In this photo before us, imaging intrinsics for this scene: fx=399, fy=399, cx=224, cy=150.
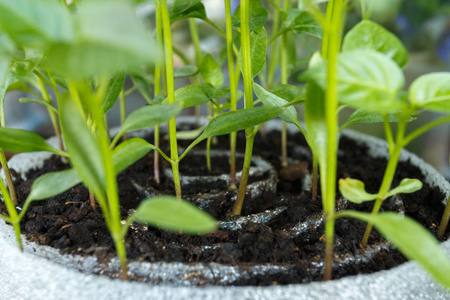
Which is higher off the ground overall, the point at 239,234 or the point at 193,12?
the point at 193,12

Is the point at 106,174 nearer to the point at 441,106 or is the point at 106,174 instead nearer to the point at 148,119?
the point at 148,119

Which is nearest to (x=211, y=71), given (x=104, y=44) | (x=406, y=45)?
(x=104, y=44)

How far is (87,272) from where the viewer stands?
0.99 feet

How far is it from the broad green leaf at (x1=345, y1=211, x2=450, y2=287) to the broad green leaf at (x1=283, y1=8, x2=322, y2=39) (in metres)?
0.26

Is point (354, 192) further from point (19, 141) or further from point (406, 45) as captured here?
point (406, 45)

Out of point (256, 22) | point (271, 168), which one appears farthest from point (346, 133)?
point (256, 22)

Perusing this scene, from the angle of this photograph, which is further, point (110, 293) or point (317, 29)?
point (317, 29)

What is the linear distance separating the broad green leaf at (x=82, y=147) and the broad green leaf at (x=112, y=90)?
101 mm

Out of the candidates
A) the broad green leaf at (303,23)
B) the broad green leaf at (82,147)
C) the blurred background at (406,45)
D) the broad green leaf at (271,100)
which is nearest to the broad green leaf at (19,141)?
the broad green leaf at (82,147)

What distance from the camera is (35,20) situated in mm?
206

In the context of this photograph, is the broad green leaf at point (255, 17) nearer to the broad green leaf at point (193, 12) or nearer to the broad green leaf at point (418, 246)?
the broad green leaf at point (193, 12)

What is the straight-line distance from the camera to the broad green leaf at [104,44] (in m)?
0.17

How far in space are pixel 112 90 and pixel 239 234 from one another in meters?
0.17

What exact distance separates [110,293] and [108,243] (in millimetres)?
77
